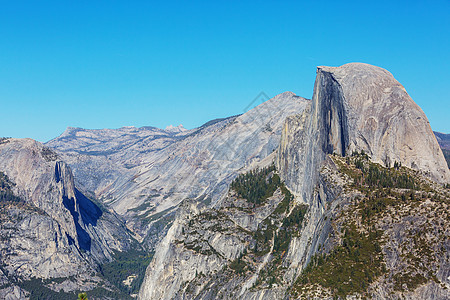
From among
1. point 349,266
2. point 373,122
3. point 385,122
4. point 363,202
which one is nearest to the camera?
point 349,266

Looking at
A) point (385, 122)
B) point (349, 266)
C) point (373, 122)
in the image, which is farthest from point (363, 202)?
point (373, 122)

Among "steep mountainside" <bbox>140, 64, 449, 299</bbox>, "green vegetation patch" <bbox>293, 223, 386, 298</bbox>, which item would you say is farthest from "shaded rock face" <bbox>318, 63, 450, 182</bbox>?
"green vegetation patch" <bbox>293, 223, 386, 298</bbox>

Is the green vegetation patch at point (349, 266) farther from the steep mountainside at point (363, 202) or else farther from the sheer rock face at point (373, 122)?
the sheer rock face at point (373, 122)

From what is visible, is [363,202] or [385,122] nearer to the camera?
[363,202]

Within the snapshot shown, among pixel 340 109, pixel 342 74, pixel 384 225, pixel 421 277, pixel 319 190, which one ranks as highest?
pixel 342 74

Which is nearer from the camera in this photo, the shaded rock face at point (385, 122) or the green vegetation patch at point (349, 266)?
the green vegetation patch at point (349, 266)

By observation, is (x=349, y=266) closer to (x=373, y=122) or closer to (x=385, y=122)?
(x=385, y=122)

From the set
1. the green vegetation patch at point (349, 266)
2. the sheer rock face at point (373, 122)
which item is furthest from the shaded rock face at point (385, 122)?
the green vegetation patch at point (349, 266)

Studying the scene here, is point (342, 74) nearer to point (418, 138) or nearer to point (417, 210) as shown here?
point (418, 138)

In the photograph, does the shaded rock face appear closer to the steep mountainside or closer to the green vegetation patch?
the steep mountainside

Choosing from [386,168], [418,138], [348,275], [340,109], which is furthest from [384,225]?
[340,109]

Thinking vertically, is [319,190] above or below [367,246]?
above
